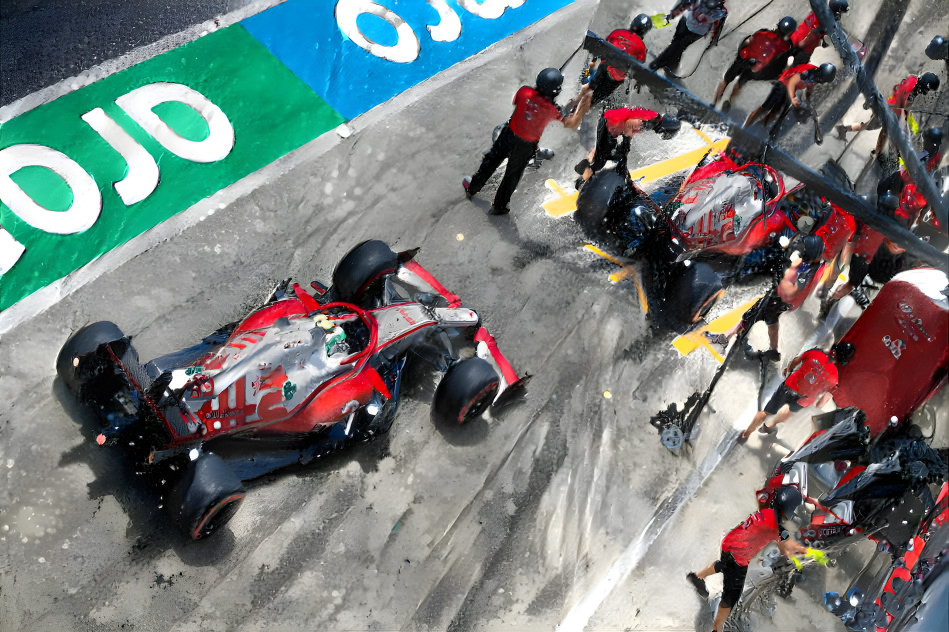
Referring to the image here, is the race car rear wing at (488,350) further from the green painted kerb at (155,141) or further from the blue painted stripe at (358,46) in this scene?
the blue painted stripe at (358,46)

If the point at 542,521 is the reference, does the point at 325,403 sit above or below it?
above

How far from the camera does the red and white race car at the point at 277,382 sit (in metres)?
6.36

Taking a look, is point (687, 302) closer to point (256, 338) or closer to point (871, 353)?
point (871, 353)

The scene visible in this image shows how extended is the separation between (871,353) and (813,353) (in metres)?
0.63

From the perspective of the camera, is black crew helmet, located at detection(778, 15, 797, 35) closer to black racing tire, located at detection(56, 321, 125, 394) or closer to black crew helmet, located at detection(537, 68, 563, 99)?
black crew helmet, located at detection(537, 68, 563, 99)

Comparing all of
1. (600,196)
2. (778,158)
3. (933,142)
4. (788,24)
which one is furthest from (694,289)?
(788,24)

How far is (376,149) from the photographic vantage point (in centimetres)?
1000

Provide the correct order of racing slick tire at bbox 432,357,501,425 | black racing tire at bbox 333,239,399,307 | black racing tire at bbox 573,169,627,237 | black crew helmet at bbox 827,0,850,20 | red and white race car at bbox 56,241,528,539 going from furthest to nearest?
black crew helmet at bbox 827,0,850,20, black racing tire at bbox 573,169,627,237, black racing tire at bbox 333,239,399,307, racing slick tire at bbox 432,357,501,425, red and white race car at bbox 56,241,528,539

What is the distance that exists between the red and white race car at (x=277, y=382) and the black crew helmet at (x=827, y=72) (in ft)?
16.8

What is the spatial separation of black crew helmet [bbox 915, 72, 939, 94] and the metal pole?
6.47ft

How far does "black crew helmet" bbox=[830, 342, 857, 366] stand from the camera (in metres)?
7.63

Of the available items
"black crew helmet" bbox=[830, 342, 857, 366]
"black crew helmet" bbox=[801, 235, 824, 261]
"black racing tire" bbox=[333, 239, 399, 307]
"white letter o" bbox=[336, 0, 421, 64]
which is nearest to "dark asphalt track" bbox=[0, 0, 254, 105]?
"white letter o" bbox=[336, 0, 421, 64]

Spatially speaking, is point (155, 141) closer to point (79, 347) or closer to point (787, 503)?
point (79, 347)

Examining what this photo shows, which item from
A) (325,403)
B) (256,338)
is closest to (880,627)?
(325,403)
